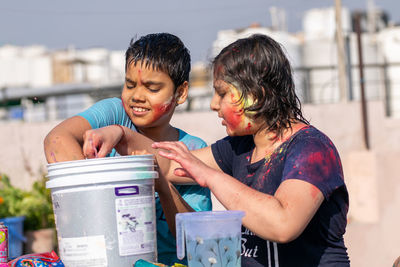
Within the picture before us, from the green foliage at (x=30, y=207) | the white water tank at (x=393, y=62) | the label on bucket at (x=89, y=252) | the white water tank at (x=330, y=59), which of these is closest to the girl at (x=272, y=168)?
the label on bucket at (x=89, y=252)

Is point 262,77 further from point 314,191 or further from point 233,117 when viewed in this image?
point 314,191

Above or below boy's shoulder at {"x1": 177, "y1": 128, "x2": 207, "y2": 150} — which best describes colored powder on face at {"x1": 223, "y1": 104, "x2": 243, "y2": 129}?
above

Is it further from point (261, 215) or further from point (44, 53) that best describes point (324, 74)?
point (44, 53)

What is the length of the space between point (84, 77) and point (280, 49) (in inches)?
1158

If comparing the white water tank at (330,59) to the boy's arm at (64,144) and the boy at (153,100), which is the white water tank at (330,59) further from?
the boy's arm at (64,144)

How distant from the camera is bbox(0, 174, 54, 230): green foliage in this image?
6094 mm

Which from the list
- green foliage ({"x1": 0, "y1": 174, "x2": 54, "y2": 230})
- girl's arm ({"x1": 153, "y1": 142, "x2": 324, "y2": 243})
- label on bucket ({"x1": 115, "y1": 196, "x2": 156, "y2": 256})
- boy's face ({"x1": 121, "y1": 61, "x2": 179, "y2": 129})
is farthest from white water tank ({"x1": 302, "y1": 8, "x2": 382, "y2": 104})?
label on bucket ({"x1": 115, "y1": 196, "x2": 156, "y2": 256})

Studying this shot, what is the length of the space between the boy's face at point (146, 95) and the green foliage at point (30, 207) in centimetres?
404

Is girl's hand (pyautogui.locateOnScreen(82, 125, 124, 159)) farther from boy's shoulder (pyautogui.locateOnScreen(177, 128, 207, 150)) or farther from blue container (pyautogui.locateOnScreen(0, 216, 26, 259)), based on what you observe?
blue container (pyautogui.locateOnScreen(0, 216, 26, 259))

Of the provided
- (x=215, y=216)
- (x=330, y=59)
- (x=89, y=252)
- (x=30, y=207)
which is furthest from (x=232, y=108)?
(x=330, y=59)

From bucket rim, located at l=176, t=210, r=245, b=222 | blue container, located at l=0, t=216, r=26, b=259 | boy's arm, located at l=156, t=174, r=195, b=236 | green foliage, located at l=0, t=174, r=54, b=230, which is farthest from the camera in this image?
green foliage, located at l=0, t=174, r=54, b=230

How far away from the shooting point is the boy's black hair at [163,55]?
7.70 ft

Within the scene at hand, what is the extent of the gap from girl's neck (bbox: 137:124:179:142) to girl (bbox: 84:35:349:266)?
0.28 metres

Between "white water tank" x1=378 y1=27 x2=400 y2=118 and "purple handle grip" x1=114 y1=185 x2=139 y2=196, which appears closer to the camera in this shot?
"purple handle grip" x1=114 y1=185 x2=139 y2=196
